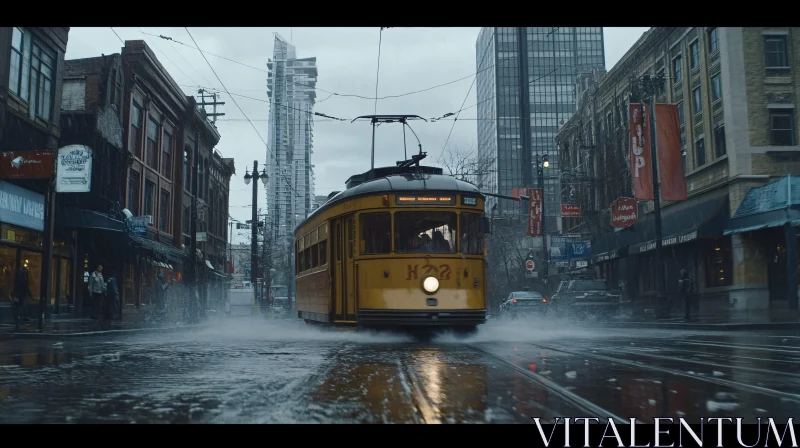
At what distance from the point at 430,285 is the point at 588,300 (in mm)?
15044

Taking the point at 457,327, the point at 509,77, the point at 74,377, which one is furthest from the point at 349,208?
the point at 509,77

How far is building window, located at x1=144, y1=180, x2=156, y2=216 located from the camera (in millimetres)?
34781

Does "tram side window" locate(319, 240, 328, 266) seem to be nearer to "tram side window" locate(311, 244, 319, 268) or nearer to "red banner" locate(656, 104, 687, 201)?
"tram side window" locate(311, 244, 319, 268)

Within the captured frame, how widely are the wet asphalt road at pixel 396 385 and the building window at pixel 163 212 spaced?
2731 cm

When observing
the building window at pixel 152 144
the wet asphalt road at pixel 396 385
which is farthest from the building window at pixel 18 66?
the wet asphalt road at pixel 396 385

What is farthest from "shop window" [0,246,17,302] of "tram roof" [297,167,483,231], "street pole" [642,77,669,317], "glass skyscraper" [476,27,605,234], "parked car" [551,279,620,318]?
"glass skyscraper" [476,27,605,234]

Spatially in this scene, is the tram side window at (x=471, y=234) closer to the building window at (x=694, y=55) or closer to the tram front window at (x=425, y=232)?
the tram front window at (x=425, y=232)

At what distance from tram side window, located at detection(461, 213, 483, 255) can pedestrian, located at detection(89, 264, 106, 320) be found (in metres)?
12.2

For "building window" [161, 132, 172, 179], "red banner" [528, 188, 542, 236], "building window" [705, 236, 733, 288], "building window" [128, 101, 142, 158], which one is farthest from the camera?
Answer: "red banner" [528, 188, 542, 236]

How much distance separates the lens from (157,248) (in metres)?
31.7

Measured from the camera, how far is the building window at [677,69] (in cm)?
3353

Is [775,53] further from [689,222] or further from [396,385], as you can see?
[396,385]

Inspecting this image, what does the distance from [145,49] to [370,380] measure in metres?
29.7
